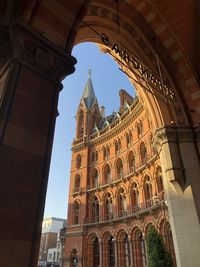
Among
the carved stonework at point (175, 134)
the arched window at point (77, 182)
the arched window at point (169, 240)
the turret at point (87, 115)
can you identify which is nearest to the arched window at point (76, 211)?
the arched window at point (77, 182)

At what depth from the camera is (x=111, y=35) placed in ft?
24.4

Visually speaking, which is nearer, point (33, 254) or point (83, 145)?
point (33, 254)

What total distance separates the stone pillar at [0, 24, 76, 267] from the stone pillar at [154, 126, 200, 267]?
4425 millimetres

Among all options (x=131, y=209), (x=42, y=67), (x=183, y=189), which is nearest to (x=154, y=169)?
(x=131, y=209)

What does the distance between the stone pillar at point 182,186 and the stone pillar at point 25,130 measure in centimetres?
442

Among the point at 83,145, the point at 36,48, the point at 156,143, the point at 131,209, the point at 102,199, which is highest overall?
the point at 83,145

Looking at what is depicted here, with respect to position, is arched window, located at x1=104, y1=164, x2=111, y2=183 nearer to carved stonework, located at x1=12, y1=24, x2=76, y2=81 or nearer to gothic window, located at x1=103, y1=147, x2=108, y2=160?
gothic window, located at x1=103, y1=147, x2=108, y2=160

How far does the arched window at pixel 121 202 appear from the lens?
25.5 metres

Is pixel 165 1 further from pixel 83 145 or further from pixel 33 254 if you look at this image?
pixel 83 145

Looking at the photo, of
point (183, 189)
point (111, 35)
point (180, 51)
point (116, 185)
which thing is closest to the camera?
point (183, 189)

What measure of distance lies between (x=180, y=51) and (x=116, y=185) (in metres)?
21.4

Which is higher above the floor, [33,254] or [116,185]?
[116,185]

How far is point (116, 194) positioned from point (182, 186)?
21189 mm

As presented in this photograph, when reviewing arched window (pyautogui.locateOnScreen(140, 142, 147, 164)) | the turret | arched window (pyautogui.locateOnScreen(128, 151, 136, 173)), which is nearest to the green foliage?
arched window (pyautogui.locateOnScreen(140, 142, 147, 164))
